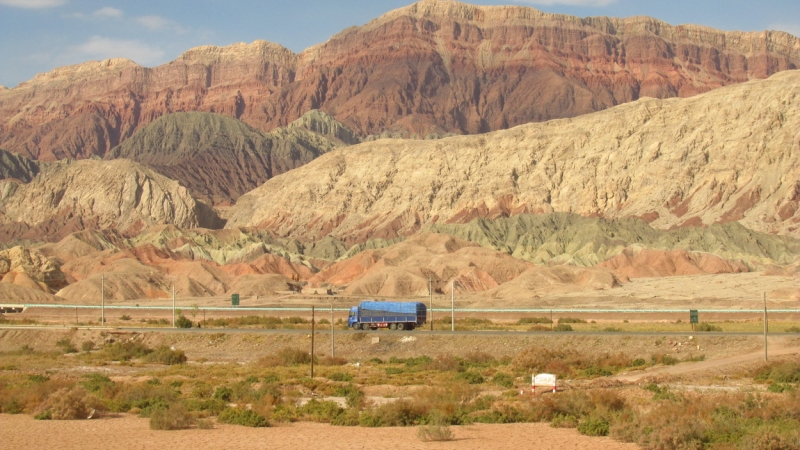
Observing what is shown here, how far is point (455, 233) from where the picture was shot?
145m

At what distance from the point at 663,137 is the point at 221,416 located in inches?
5370

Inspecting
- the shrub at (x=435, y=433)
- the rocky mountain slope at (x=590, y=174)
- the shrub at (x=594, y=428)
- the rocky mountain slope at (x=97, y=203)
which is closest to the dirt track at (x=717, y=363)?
the shrub at (x=594, y=428)

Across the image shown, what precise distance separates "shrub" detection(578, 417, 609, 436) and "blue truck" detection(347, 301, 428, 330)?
1407 inches

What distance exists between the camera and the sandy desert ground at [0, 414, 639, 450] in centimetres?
2453

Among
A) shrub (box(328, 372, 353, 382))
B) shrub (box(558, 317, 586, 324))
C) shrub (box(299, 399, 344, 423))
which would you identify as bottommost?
shrub (box(299, 399, 344, 423))

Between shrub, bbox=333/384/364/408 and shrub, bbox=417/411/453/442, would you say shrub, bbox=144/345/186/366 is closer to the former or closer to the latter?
shrub, bbox=333/384/364/408

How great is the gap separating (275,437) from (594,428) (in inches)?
317

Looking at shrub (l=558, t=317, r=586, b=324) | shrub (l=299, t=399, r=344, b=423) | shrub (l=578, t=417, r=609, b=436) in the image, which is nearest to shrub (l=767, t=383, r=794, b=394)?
shrub (l=578, t=417, r=609, b=436)

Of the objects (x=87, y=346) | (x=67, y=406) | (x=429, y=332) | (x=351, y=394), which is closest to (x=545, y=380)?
(x=351, y=394)

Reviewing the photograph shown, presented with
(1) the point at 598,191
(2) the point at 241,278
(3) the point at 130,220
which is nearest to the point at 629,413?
(2) the point at 241,278

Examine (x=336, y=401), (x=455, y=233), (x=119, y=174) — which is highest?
(x=119, y=174)

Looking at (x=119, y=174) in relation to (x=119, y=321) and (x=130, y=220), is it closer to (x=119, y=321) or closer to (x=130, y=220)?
(x=130, y=220)

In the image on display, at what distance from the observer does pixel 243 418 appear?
28203 mm

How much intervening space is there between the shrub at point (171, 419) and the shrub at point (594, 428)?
34.3ft
